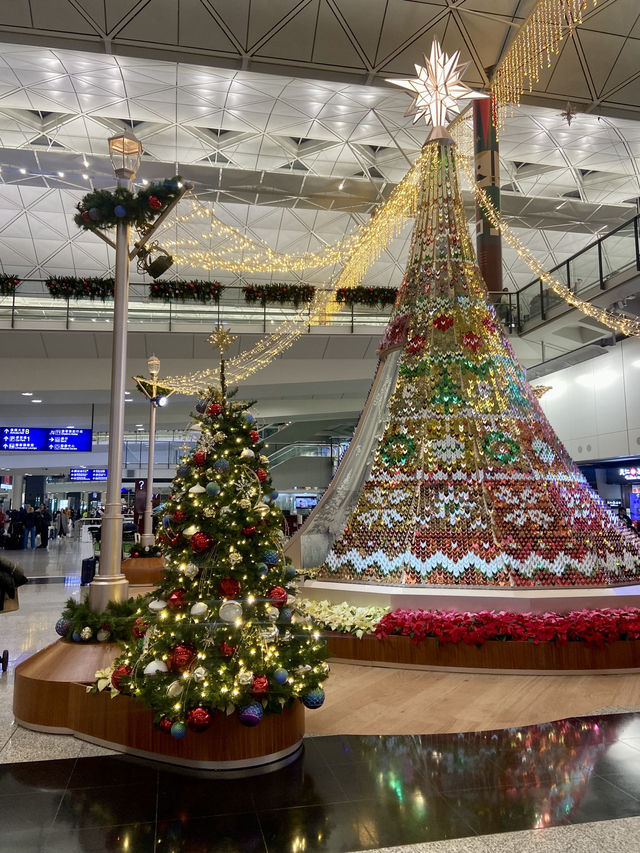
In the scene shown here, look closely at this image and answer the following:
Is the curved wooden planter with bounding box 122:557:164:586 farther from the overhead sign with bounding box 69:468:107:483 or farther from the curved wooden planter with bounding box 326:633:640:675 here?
the overhead sign with bounding box 69:468:107:483

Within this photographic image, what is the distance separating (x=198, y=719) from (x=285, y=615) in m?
0.77

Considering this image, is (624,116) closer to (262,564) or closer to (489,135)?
(489,135)

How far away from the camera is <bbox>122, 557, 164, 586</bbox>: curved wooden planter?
11227 mm

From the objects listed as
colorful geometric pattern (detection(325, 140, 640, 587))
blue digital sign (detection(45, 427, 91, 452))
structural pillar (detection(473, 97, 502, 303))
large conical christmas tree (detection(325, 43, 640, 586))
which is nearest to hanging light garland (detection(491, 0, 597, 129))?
structural pillar (detection(473, 97, 502, 303))

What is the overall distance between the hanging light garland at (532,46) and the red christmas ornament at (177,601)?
9435 mm

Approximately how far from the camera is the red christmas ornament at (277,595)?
366 cm

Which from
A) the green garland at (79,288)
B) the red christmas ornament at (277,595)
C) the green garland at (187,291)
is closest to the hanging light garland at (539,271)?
the red christmas ornament at (277,595)

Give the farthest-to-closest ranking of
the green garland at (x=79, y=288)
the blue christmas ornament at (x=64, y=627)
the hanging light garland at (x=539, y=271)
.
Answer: the green garland at (x=79, y=288) → the hanging light garland at (x=539, y=271) → the blue christmas ornament at (x=64, y=627)

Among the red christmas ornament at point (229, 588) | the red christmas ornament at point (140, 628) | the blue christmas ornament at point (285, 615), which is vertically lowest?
the red christmas ornament at point (140, 628)

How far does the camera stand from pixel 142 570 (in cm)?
1138

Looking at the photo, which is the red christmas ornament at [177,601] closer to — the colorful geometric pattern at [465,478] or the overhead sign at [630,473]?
the colorful geometric pattern at [465,478]

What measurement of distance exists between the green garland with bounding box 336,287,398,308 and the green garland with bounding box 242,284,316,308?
3.16 feet

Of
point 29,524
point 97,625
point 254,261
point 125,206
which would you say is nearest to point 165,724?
point 97,625

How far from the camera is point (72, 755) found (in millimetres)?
3514
